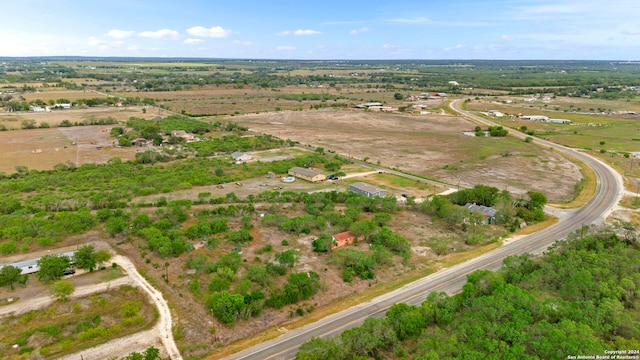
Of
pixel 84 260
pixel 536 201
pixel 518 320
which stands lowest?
pixel 84 260

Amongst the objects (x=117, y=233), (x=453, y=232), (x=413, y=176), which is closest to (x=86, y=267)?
(x=117, y=233)

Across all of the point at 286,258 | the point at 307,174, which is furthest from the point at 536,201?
the point at 286,258

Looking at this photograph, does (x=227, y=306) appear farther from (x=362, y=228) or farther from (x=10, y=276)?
(x=10, y=276)

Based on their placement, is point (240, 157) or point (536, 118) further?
point (536, 118)

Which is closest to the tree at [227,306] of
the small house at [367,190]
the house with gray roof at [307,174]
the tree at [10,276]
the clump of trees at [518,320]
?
the clump of trees at [518,320]

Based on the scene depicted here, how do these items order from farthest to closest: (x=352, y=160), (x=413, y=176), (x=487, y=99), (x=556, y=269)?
(x=487, y=99) < (x=352, y=160) < (x=413, y=176) < (x=556, y=269)

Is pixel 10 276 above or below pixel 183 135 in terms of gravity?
below

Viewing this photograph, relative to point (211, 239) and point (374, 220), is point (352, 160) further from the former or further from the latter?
point (211, 239)
